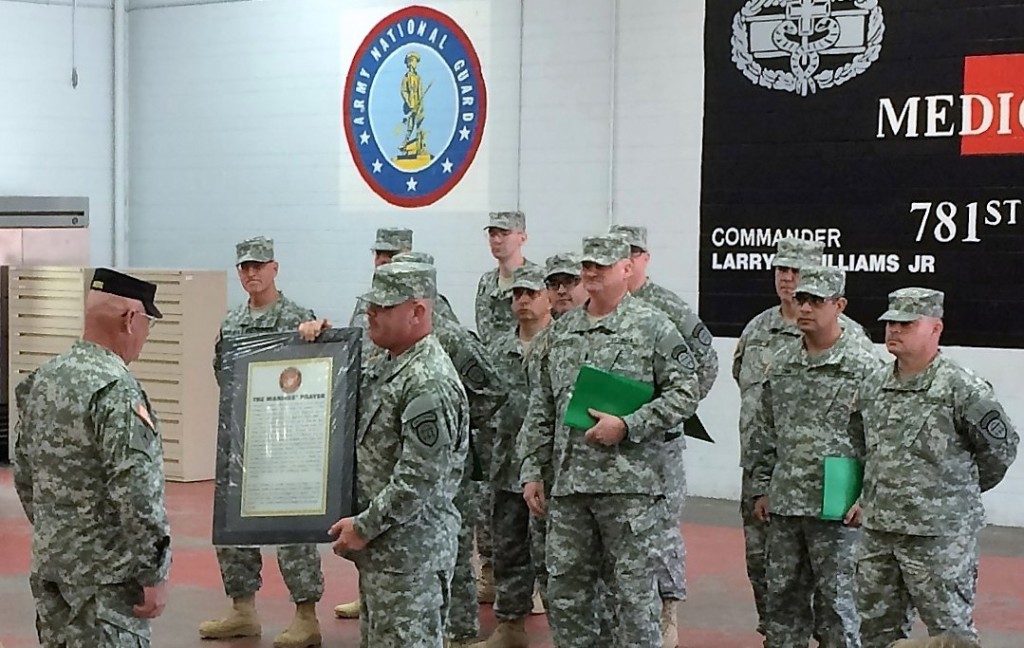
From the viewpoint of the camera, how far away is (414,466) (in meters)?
3.98

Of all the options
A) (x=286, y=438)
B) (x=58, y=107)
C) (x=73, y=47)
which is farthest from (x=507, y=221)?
(x=73, y=47)

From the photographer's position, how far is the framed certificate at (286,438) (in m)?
4.37

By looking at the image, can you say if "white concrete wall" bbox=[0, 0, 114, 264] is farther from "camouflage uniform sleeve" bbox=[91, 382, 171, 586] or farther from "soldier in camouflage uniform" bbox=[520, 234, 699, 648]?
"camouflage uniform sleeve" bbox=[91, 382, 171, 586]

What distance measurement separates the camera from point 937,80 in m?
8.74

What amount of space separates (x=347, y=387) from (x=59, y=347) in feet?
23.5

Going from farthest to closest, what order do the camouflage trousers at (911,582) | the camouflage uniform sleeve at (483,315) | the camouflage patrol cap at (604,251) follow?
the camouflage uniform sleeve at (483,315) < the camouflage patrol cap at (604,251) < the camouflage trousers at (911,582)

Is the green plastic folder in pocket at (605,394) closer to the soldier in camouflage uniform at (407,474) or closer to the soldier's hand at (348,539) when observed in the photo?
the soldier in camouflage uniform at (407,474)

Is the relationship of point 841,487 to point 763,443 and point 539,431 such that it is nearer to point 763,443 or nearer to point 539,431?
point 763,443

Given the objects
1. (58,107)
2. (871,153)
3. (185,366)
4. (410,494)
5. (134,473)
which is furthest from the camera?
(58,107)

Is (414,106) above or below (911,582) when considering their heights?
above

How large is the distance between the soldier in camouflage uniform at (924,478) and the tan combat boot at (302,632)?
7.92 ft

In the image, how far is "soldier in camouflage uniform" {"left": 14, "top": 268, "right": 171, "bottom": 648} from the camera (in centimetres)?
373

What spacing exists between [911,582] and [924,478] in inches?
13.8

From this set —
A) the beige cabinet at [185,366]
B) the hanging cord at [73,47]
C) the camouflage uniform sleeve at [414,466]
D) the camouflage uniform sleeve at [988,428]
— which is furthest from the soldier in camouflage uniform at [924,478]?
the hanging cord at [73,47]
